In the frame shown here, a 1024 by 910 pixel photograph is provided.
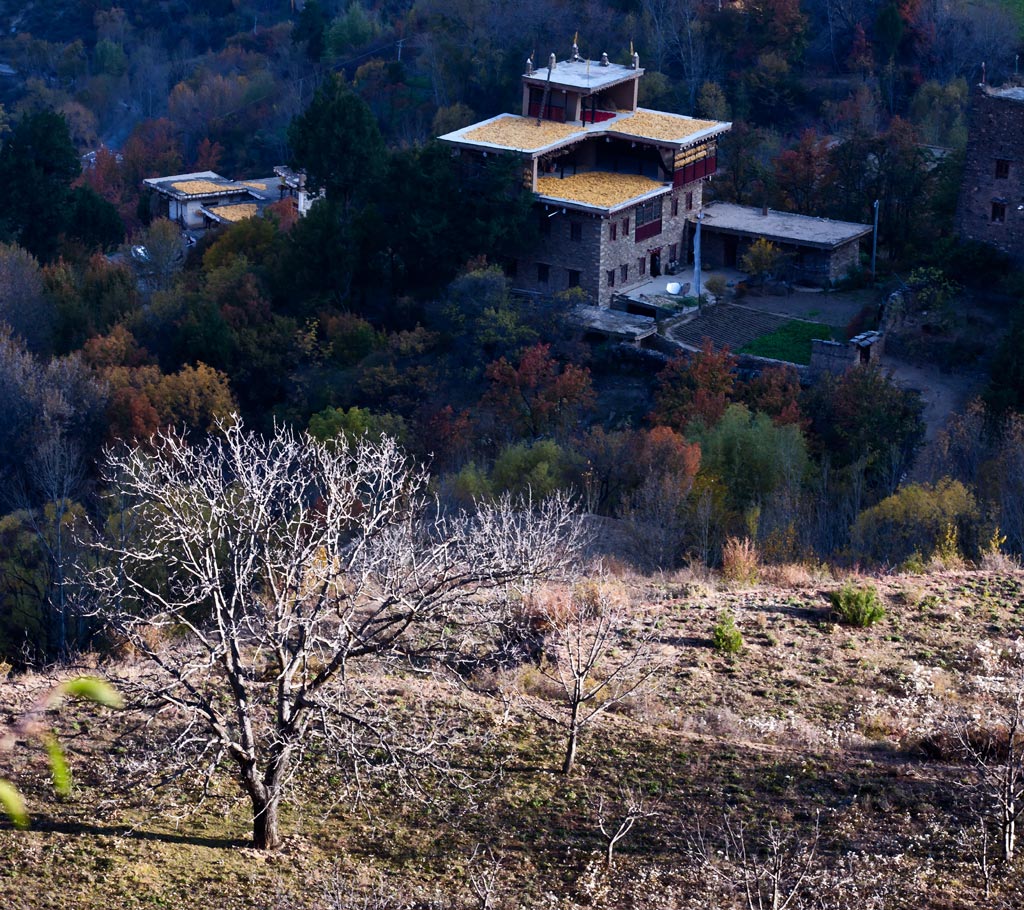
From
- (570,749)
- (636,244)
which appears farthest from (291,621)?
(636,244)

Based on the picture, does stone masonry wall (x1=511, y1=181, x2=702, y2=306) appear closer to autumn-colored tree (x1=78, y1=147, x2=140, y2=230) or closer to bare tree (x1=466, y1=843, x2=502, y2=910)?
autumn-colored tree (x1=78, y1=147, x2=140, y2=230)

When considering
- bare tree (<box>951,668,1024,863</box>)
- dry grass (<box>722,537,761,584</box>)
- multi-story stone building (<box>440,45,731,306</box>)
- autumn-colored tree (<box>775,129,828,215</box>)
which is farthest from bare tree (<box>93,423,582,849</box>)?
autumn-colored tree (<box>775,129,828,215</box>)

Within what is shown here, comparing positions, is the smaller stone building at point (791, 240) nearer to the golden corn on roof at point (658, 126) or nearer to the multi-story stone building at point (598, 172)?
the multi-story stone building at point (598, 172)

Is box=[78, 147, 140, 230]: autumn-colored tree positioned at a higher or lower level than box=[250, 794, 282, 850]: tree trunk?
lower

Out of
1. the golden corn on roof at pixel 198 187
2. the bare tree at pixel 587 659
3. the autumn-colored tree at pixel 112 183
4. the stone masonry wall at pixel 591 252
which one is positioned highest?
the bare tree at pixel 587 659

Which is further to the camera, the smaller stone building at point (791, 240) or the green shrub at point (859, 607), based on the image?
the smaller stone building at point (791, 240)

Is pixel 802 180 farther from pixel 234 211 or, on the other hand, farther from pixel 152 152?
→ pixel 152 152

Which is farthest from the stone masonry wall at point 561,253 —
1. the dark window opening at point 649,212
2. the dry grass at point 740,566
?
the dry grass at point 740,566

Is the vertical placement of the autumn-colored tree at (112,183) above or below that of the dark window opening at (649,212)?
below
